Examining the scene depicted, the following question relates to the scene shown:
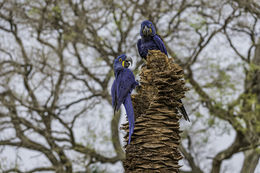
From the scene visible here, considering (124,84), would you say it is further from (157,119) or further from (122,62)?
(157,119)

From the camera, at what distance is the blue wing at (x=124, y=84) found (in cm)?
332

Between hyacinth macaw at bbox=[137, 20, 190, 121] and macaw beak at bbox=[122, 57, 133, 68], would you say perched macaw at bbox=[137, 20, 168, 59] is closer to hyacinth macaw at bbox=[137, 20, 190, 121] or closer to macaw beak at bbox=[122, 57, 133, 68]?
hyacinth macaw at bbox=[137, 20, 190, 121]

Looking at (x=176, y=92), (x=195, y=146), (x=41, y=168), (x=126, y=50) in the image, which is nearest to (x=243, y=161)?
(x=195, y=146)

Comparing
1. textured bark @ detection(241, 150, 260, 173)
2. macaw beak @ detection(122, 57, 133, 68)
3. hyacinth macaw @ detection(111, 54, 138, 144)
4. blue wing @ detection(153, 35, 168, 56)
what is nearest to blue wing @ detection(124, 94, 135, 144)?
hyacinth macaw @ detection(111, 54, 138, 144)

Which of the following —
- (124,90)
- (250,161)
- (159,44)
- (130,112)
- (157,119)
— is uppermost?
(159,44)

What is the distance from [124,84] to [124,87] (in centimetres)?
4

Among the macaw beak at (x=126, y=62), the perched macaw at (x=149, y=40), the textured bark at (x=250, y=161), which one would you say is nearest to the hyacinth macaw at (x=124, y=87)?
the macaw beak at (x=126, y=62)

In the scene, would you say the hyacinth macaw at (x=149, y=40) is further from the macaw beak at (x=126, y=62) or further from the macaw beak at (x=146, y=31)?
the macaw beak at (x=126, y=62)

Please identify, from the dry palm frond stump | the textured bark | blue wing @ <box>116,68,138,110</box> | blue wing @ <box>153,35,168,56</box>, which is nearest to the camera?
the dry palm frond stump

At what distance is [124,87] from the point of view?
11.0 ft

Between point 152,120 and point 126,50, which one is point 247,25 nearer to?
point 126,50

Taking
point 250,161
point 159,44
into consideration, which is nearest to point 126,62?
point 159,44

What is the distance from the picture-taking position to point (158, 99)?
316 centimetres

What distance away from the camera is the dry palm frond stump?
9.96ft
